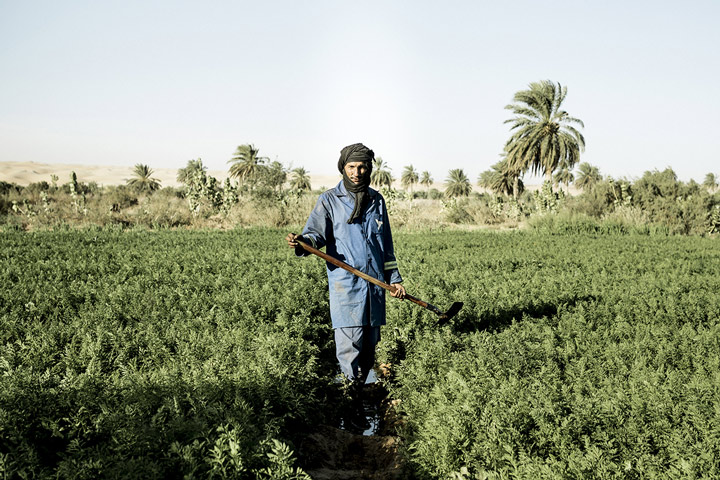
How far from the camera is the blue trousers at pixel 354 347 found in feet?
14.8

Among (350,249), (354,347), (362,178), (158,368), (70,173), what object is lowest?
(158,368)

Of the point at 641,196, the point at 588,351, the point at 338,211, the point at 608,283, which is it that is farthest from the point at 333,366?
the point at 641,196

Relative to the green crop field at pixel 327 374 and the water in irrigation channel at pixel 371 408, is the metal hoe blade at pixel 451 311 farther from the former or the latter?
the water in irrigation channel at pixel 371 408

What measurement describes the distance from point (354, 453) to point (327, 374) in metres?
1.16

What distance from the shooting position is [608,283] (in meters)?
8.19

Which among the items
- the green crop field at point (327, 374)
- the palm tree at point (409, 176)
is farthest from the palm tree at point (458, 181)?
the green crop field at point (327, 374)

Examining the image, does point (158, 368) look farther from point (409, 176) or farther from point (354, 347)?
point (409, 176)

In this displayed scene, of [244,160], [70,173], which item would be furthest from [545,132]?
[70,173]

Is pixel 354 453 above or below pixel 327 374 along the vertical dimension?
below

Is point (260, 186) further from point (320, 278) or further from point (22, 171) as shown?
point (22, 171)

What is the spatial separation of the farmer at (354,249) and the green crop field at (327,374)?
0.43 metres

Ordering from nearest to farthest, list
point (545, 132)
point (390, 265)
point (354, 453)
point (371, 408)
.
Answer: point (354, 453), point (390, 265), point (371, 408), point (545, 132)

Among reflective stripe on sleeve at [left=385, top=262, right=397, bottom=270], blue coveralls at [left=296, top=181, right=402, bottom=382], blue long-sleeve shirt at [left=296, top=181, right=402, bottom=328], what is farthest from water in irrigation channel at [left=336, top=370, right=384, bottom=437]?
reflective stripe on sleeve at [left=385, top=262, right=397, bottom=270]

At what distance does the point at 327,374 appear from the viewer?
5.32m
